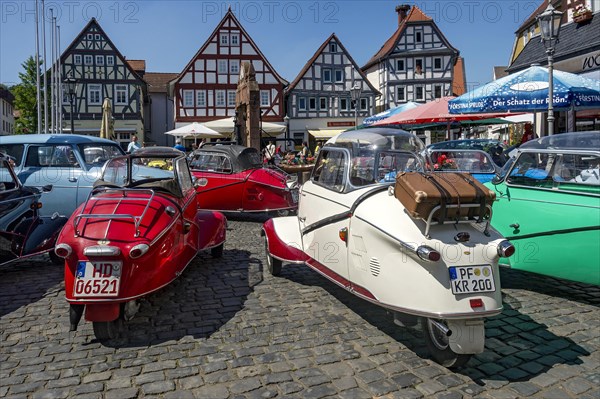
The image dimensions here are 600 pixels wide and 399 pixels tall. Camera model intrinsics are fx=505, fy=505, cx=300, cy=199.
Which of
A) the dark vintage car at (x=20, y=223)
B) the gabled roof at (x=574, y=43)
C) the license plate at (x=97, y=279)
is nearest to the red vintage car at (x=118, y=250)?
the license plate at (x=97, y=279)

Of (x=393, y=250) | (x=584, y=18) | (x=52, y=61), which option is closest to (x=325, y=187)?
(x=393, y=250)

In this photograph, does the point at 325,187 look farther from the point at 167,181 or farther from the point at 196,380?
the point at 196,380

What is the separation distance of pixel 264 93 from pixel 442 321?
42340mm

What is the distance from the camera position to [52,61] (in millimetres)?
25797

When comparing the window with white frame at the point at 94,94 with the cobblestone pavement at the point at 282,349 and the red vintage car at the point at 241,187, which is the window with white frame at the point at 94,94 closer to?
the red vintage car at the point at 241,187

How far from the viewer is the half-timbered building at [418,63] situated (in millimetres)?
48031

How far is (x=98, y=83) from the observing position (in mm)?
42531

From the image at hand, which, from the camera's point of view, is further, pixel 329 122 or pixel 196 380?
pixel 329 122

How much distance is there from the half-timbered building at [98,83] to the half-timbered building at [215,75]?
375 cm

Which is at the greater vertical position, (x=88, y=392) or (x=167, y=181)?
(x=167, y=181)

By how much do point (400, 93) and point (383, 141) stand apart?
45.6 metres

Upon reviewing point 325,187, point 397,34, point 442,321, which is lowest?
point 442,321

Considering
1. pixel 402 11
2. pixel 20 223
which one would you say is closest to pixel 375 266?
pixel 20 223

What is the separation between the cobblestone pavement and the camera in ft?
11.4
